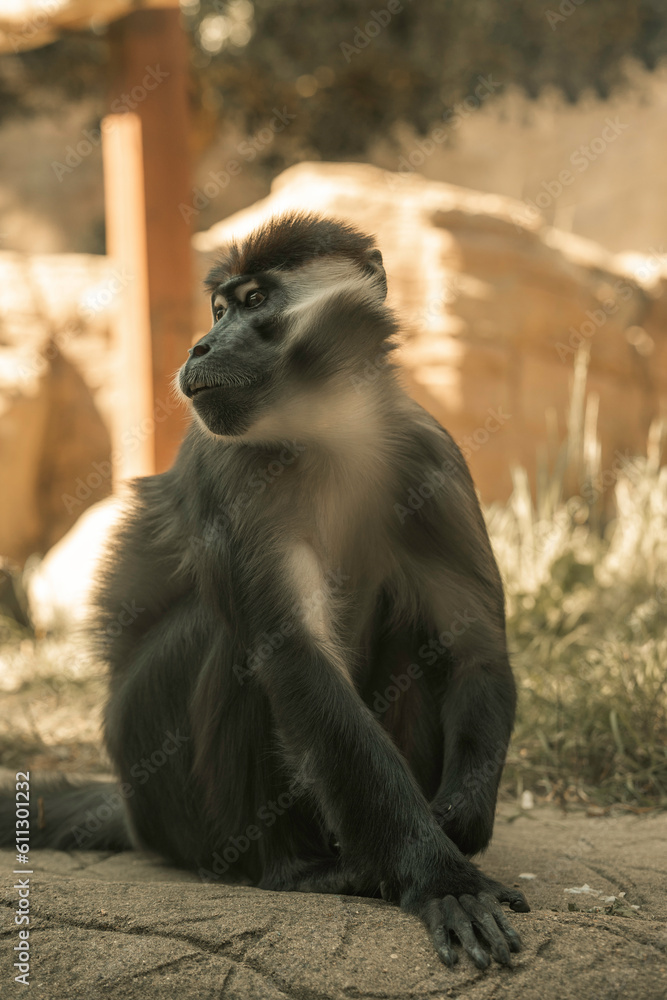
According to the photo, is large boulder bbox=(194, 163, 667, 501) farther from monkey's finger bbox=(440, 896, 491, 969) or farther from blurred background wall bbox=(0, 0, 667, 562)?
monkey's finger bbox=(440, 896, 491, 969)

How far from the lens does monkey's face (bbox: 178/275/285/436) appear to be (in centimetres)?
227

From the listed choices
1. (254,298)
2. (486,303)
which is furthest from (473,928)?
(486,303)

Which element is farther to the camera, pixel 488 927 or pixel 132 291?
pixel 132 291

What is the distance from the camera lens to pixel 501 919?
1.81 metres

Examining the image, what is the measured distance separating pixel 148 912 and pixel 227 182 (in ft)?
43.3

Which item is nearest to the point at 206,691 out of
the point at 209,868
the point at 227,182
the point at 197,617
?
the point at 197,617

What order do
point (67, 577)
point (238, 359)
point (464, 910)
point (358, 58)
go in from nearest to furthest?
1. point (464, 910)
2. point (238, 359)
3. point (67, 577)
4. point (358, 58)

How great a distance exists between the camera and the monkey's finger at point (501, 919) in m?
1.76

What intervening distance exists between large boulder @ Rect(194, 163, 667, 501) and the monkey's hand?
17.7 feet

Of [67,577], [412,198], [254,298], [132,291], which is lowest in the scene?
[67,577]

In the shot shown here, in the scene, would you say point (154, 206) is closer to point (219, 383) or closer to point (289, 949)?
point (219, 383)

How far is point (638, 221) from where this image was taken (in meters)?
12.2

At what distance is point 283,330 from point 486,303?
5.68 m

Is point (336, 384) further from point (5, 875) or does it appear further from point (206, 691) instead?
point (5, 875)
